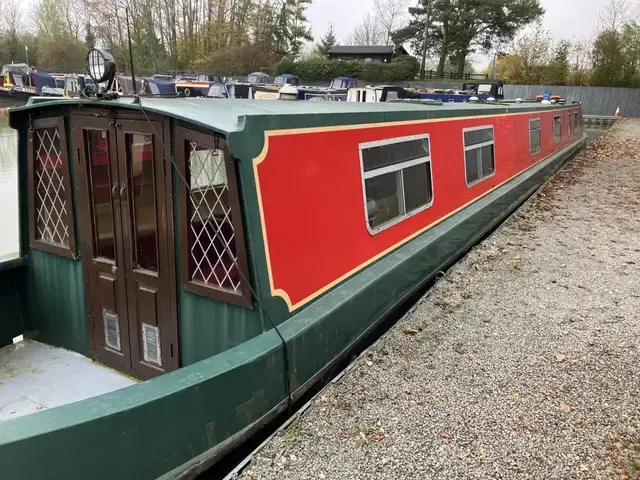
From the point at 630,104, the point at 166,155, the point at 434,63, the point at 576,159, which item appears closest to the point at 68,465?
the point at 166,155

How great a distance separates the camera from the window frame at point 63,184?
3109 millimetres

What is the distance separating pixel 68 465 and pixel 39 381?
1685 mm

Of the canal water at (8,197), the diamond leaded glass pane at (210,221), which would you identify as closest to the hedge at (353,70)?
the canal water at (8,197)

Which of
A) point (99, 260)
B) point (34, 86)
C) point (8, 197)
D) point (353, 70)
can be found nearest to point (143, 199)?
point (99, 260)

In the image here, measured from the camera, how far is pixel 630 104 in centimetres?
3148

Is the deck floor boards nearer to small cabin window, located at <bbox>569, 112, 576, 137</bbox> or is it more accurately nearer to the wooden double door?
the wooden double door

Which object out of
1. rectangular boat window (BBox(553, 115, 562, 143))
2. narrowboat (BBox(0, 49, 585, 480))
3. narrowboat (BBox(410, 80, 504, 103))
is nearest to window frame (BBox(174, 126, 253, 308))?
narrowboat (BBox(0, 49, 585, 480))

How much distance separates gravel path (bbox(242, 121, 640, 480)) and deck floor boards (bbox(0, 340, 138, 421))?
1.30m

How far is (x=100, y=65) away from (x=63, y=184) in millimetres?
794

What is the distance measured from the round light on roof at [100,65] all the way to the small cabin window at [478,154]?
3.85 m

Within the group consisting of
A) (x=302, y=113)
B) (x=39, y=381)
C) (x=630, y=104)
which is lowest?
(x=39, y=381)

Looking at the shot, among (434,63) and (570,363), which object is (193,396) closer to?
(570,363)

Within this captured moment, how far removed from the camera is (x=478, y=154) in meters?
6.25

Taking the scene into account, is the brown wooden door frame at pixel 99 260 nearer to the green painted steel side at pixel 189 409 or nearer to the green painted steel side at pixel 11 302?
the green painted steel side at pixel 11 302
